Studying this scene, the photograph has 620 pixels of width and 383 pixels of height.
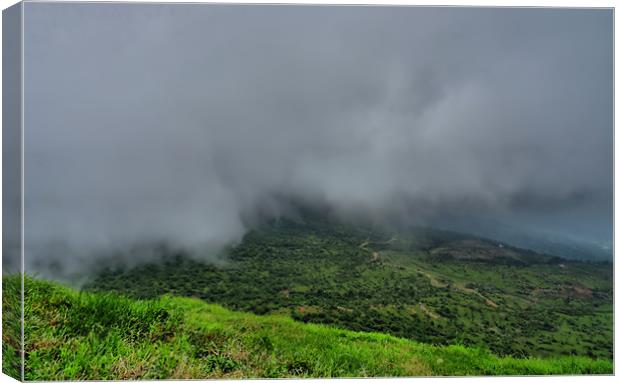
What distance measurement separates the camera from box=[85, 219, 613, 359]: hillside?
238 inches

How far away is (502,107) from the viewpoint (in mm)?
6105

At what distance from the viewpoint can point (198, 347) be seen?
586cm

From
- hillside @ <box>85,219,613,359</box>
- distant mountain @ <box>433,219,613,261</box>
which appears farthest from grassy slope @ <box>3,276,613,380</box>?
distant mountain @ <box>433,219,613,261</box>

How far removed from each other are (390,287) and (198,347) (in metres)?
1.83

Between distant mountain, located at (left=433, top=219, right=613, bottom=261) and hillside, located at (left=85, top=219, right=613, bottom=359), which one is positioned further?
distant mountain, located at (left=433, top=219, right=613, bottom=261)

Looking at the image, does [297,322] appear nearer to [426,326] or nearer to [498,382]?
[426,326]

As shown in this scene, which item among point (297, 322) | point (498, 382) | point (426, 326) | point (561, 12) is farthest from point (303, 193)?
point (561, 12)

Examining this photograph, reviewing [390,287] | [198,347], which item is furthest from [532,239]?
[198,347]

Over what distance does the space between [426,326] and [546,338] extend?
3.72 feet

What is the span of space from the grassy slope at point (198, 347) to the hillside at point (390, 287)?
0.35 ft

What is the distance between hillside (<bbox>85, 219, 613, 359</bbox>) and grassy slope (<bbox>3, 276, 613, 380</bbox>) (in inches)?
4.1

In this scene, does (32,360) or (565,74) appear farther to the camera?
(565,74)

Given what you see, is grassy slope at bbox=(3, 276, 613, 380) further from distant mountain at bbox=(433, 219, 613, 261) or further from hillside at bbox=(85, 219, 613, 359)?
distant mountain at bbox=(433, 219, 613, 261)

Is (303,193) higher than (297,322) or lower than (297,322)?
higher
